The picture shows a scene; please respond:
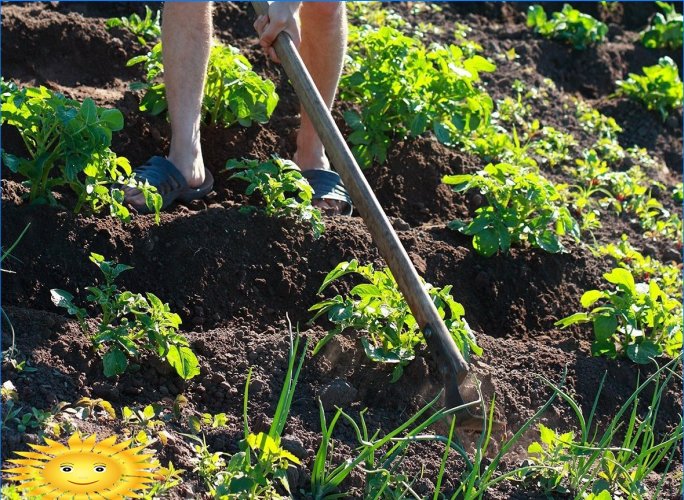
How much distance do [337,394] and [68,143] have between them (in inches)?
43.6

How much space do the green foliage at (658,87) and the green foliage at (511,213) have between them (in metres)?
1.97

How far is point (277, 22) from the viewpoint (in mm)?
3662

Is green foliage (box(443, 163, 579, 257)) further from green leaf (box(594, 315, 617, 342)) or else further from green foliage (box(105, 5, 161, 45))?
green foliage (box(105, 5, 161, 45))

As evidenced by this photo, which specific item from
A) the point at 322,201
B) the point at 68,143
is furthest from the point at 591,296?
the point at 68,143

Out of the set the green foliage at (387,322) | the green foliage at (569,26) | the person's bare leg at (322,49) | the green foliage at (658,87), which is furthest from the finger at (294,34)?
the green foliage at (569,26)

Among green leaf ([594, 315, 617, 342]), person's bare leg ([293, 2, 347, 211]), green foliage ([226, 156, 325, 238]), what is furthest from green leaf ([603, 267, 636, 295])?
person's bare leg ([293, 2, 347, 211])

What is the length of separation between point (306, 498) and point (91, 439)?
54 cm

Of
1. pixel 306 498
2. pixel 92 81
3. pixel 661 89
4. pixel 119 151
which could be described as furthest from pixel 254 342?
pixel 661 89

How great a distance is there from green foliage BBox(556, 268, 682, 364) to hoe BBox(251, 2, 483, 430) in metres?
0.75

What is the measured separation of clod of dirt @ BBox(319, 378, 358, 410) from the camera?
3021mm

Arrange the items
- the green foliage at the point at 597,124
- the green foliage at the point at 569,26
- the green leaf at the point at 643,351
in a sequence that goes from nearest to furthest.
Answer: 1. the green leaf at the point at 643,351
2. the green foliage at the point at 597,124
3. the green foliage at the point at 569,26

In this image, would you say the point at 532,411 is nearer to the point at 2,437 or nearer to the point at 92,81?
the point at 2,437

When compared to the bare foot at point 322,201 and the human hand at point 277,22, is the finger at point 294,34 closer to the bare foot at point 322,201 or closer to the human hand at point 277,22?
the human hand at point 277,22

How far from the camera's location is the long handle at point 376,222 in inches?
120
